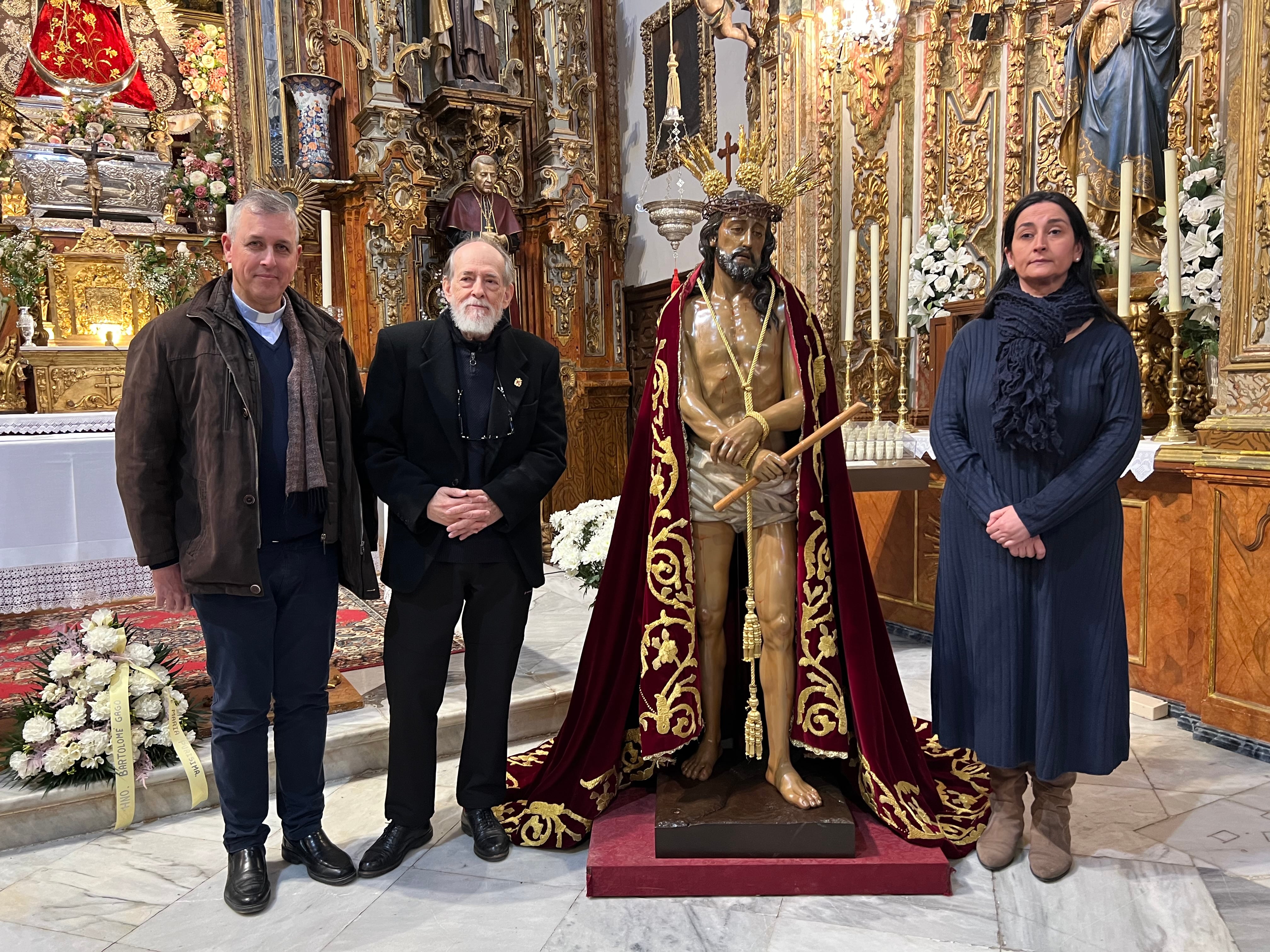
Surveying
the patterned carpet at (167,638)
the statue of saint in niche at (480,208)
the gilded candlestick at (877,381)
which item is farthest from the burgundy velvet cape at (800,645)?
the statue of saint in niche at (480,208)

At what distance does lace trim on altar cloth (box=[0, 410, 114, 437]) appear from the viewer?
458 cm

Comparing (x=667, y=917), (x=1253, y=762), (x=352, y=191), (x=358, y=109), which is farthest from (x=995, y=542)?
(x=358, y=109)

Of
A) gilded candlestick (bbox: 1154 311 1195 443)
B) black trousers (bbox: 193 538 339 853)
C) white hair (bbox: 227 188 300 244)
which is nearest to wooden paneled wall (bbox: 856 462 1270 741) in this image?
gilded candlestick (bbox: 1154 311 1195 443)

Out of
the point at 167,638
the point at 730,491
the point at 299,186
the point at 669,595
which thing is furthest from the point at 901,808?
the point at 299,186

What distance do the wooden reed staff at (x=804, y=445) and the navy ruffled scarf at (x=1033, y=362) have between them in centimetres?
39

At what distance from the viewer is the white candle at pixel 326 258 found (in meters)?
3.63

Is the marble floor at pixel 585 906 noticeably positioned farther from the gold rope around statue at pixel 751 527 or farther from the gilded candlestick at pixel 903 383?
the gilded candlestick at pixel 903 383

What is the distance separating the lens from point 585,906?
2.59 metres

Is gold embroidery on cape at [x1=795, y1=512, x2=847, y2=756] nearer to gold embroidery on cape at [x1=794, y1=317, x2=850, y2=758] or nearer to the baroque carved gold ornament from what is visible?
gold embroidery on cape at [x1=794, y1=317, x2=850, y2=758]

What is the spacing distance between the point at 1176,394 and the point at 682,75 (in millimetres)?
5398

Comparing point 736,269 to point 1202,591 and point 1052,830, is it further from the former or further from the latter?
point 1202,591

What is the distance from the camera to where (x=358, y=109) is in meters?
7.27

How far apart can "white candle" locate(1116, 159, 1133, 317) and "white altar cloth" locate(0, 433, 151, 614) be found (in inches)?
165

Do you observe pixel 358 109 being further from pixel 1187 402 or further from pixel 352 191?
pixel 1187 402
